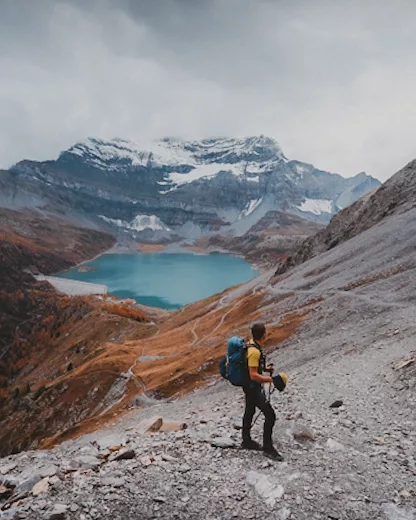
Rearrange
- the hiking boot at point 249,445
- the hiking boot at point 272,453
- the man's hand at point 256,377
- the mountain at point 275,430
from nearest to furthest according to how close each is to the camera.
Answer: the mountain at point 275,430
the man's hand at point 256,377
the hiking boot at point 272,453
the hiking boot at point 249,445

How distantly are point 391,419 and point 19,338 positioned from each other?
166m

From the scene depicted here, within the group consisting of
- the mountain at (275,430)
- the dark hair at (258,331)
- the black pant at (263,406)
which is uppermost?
the dark hair at (258,331)

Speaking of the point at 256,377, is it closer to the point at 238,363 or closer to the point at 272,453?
the point at 238,363

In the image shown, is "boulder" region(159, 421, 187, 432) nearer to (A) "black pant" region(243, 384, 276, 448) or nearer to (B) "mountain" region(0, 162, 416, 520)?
(B) "mountain" region(0, 162, 416, 520)

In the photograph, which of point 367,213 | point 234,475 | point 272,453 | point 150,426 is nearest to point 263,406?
point 272,453

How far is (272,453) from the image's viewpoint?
11.1 metres

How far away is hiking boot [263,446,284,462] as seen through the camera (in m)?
10.9

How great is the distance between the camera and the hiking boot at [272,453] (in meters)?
10.9

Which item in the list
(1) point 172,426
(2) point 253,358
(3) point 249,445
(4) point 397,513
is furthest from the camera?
(1) point 172,426

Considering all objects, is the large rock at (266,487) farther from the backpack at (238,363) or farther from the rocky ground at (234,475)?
the backpack at (238,363)

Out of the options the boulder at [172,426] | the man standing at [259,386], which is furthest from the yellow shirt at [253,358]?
the boulder at [172,426]

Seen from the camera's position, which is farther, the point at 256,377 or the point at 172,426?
the point at 172,426

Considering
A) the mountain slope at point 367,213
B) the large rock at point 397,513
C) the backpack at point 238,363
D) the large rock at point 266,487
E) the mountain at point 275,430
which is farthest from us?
the mountain slope at point 367,213

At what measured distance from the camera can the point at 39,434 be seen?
5594cm
